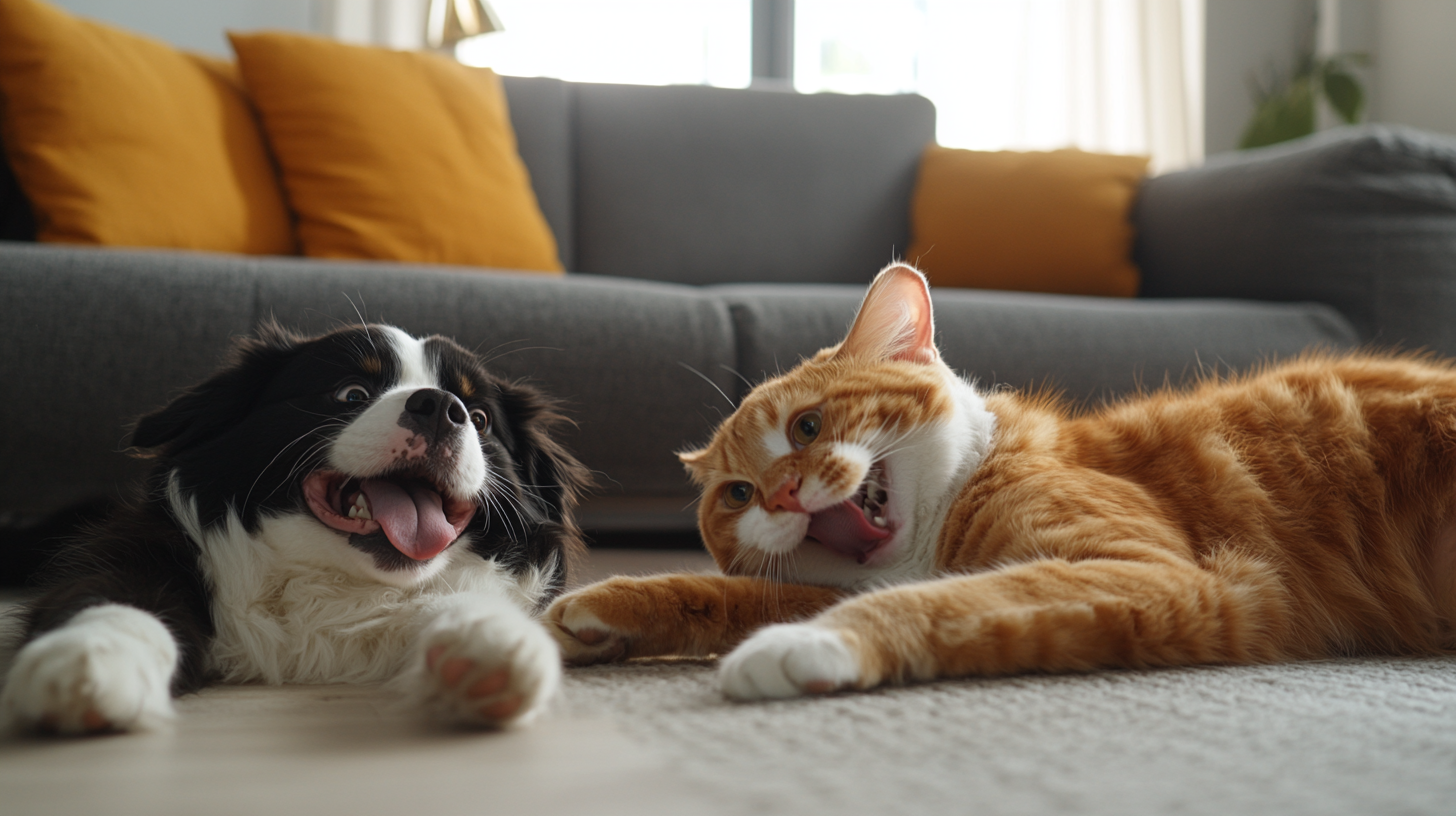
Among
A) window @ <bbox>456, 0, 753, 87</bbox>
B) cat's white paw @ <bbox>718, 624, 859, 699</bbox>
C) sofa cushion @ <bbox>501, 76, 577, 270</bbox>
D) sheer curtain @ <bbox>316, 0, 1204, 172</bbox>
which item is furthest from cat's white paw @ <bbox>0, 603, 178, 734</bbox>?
sheer curtain @ <bbox>316, 0, 1204, 172</bbox>

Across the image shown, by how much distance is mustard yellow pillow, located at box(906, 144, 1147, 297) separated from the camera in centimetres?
270

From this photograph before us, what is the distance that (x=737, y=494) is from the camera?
1239 mm

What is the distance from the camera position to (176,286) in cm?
166

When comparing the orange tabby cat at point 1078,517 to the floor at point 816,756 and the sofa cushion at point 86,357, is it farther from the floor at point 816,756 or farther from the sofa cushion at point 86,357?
the sofa cushion at point 86,357

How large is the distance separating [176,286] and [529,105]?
4.82 ft

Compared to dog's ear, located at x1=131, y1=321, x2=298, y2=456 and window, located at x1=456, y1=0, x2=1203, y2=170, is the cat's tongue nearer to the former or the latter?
dog's ear, located at x1=131, y1=321, x2=298, y2=456

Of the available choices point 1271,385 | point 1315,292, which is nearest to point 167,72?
point 1271,385

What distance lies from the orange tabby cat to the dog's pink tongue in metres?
0.16

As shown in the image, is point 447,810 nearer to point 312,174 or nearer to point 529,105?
point 312,174

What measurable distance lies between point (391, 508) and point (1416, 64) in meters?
4.87

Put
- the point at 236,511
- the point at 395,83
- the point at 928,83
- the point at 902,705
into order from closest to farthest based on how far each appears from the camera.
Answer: the point at 902,705 < the point at 236,511 < the point at 395,83 < the point at 928,83

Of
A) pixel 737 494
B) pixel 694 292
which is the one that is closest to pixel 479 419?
pixel 737 494

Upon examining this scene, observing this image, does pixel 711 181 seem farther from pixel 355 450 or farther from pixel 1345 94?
pixel 1345 94

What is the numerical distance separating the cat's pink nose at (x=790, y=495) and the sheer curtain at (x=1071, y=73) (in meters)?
3.84
